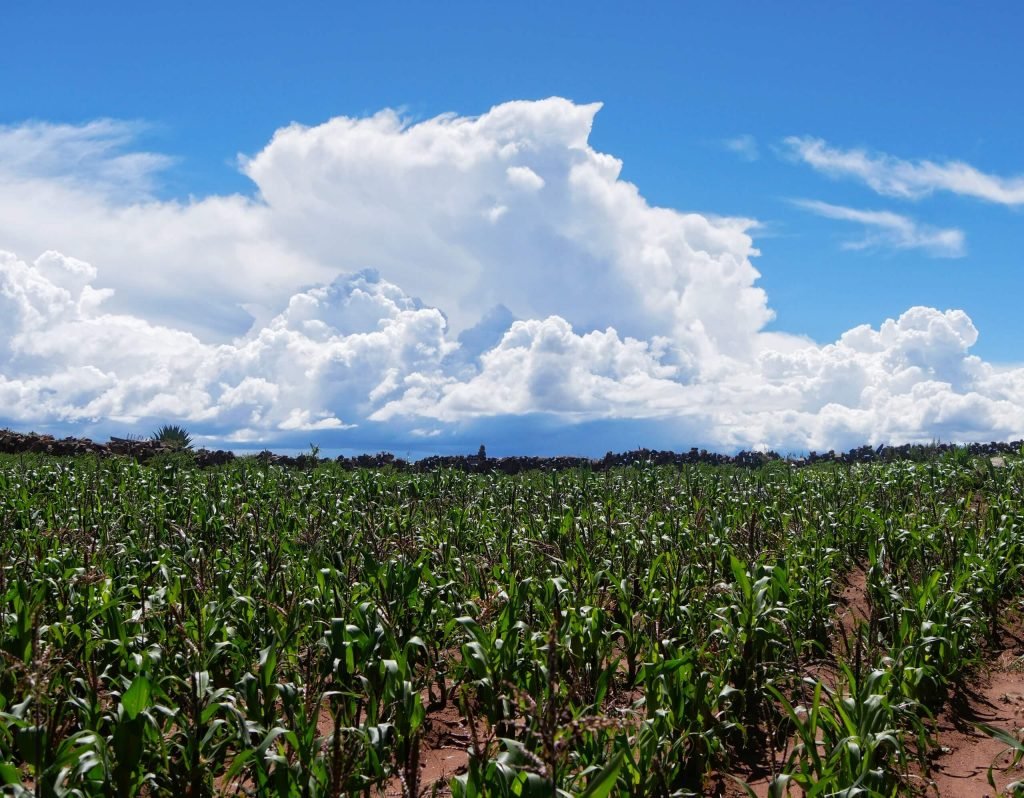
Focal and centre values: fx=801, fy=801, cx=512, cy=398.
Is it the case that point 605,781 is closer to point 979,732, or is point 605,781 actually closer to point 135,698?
point 135,698

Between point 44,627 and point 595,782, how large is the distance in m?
4.65

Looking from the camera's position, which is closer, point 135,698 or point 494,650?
point 135,698

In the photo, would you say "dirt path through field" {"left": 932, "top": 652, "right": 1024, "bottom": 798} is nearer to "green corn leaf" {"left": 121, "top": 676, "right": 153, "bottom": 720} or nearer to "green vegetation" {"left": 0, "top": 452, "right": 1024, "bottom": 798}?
"green vegetation" {"left": 0, "top": 452, "right": 1024, "bottom": 798}

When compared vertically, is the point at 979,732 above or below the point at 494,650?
below

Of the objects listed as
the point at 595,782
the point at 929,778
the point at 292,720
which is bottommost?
the point at 929,778

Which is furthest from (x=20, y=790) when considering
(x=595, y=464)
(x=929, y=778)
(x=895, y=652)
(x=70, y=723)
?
(x=595, y=464)

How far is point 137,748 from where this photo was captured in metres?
4.02

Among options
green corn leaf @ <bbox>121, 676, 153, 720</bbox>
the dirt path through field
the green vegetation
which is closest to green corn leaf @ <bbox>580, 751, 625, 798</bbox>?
the green vegetation

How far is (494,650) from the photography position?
552 cm

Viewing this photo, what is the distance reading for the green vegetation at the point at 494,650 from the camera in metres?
4.03

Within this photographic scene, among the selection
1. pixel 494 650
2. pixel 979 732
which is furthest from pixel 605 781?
pixel 979 732

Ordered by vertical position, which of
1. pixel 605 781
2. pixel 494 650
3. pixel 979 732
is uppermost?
pixel 605 781

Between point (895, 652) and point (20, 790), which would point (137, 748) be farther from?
point (895, 652)

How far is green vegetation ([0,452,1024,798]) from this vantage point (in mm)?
4031
